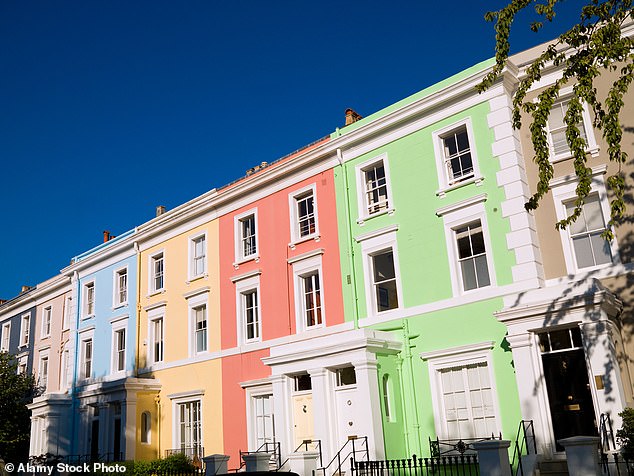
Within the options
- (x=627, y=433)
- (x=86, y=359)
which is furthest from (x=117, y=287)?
(x=627, y=433)

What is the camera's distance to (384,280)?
20.3 meters

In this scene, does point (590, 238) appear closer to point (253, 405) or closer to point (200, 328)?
point (253, 405)

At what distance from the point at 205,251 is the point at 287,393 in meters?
8.61

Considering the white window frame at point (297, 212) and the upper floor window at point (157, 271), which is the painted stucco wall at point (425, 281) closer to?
the white window frame at point (297, 212)

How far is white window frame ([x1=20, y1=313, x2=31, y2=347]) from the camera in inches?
1481

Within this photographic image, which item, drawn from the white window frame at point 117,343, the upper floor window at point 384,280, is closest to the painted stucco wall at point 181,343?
the white window frame at point 117,343

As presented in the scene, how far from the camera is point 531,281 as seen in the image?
16734 mm

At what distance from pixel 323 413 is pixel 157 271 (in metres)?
13.3

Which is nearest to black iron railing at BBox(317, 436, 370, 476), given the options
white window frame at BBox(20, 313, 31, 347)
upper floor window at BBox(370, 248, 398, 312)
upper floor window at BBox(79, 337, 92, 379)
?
upper floor window at BBox(370, 248, 398, 312)

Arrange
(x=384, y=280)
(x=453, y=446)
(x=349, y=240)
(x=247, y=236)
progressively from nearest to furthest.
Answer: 1. (x=453, y=446)
2. (x=384, y=280)
3. (x=349, y=240)
4. (x=247, y=236)

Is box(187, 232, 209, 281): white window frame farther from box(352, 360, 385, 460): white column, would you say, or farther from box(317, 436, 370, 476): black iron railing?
box(317, 436, 370, 476): black iron railing

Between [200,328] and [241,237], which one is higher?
[241,237]

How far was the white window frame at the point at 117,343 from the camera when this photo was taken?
1144 inches

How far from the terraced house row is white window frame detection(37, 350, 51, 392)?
283 inches
